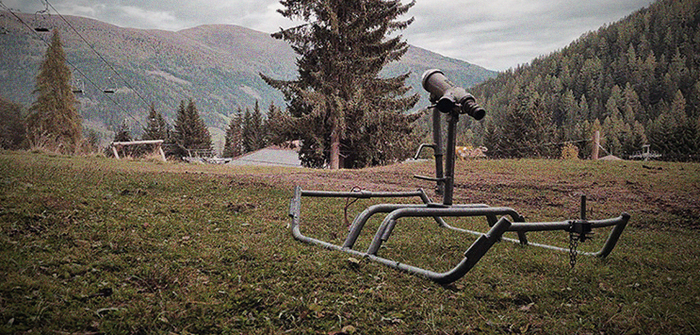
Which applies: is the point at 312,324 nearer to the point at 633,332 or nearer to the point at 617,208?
the point at 633,332

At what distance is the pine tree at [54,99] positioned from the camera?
4822 centimetres

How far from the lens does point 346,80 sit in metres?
24.8

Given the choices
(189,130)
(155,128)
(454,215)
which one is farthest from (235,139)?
(454,215)

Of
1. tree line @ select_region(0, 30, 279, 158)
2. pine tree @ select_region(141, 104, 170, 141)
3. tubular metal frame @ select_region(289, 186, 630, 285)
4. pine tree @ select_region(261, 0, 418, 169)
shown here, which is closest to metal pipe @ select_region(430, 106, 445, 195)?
tubular metal frame @ select_region(289, 186, 630, 285)

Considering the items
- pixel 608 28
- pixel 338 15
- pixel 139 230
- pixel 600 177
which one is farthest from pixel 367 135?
pixel 608 28

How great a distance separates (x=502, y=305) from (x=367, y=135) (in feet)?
73.5

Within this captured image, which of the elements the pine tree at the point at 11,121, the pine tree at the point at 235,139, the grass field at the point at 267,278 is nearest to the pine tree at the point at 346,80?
the grass field at the point at 267,278

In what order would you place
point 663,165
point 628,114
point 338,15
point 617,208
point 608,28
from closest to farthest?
1. point 617,208
2. point 663,165
3. point 338,15
4. point 628,114
5. point 608,28

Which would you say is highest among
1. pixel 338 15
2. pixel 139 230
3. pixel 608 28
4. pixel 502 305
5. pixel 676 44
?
pixel 608 28

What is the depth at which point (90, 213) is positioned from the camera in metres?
4.38

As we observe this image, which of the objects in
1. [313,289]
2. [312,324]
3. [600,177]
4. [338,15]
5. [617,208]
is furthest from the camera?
[338,15]

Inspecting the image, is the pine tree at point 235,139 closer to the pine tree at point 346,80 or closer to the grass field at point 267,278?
the pine tree at point 346,80

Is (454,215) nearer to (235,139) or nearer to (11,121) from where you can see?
(11,121)

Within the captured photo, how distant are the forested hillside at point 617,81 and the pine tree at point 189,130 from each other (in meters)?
60.8
